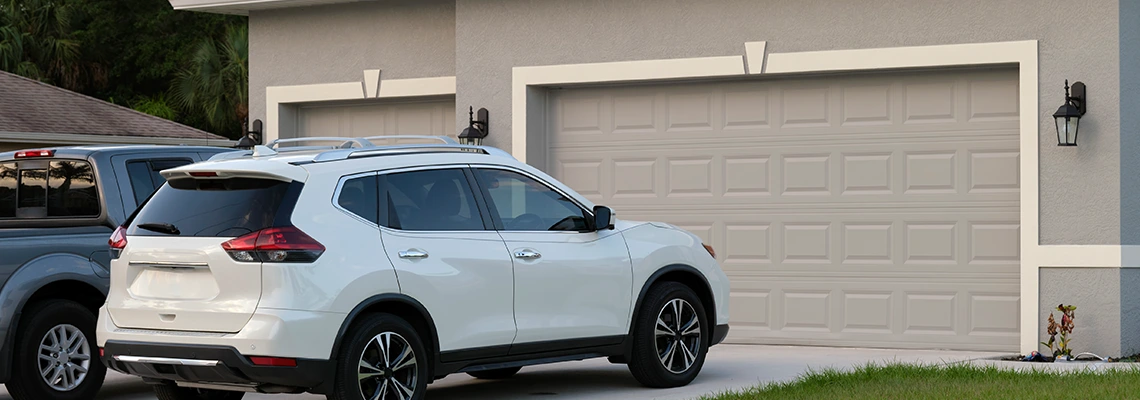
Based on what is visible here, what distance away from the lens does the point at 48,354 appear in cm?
873

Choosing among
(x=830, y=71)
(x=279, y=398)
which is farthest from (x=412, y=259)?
(x=830, y=71)

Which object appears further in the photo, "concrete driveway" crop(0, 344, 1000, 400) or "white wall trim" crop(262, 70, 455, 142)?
"white wall trim" crop(262, 70, 455, 142)

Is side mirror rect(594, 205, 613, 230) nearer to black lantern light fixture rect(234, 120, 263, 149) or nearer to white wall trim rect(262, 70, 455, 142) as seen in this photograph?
white wall trim rect(262, 70, 455, 142)

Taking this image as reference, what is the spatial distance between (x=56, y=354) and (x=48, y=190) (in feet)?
4.02

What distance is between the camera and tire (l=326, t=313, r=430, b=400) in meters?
7.52

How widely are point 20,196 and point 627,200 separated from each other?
Result: 223 inches

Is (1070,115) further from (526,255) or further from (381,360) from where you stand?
(381,360)

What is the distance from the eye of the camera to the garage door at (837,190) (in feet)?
39.0

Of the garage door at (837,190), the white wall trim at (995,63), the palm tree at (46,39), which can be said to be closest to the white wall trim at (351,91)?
the garage door at (837,190)

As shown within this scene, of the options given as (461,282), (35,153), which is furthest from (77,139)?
(461,282)

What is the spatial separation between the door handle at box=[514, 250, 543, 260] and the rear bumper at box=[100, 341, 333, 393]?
59.7 inches

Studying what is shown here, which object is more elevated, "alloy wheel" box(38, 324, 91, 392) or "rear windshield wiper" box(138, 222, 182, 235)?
"rear windshield wiper" box(138, 222, 182, 235)

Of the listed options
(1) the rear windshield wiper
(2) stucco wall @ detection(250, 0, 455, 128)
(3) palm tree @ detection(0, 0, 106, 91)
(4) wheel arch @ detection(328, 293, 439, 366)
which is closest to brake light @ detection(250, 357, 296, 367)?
(4) wheel arch @ detection(328, 293, 439, 366)

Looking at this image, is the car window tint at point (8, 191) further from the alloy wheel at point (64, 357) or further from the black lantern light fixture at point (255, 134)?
the black lantern light fixture at point (255, 134)
